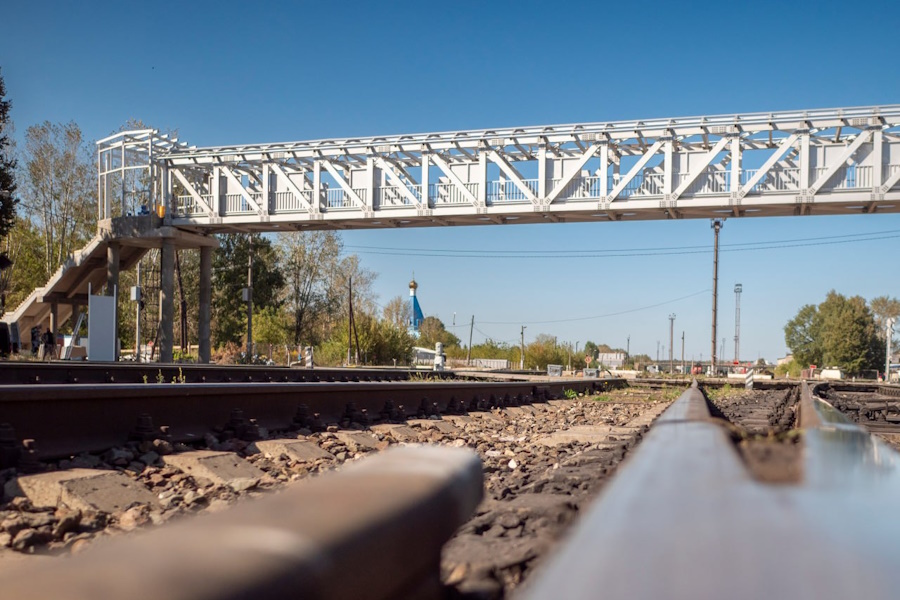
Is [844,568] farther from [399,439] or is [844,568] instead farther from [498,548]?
[399,439]

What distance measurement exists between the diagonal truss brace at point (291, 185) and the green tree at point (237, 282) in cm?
2520

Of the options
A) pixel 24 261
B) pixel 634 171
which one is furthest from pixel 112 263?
pixel 634 171

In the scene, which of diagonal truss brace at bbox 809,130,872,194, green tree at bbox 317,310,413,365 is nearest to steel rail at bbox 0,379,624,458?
diagonal truss brace at bbox 809,130,872,194

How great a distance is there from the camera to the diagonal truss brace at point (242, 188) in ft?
111

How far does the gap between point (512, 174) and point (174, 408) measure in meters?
25.5

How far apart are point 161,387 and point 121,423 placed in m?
0.49

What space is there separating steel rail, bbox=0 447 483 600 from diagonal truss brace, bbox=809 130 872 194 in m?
29.3

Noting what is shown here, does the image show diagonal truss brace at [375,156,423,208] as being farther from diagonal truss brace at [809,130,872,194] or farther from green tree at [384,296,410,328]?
green tree at [384,296,410,328]

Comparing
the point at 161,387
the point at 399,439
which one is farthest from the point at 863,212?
the point at 161,387

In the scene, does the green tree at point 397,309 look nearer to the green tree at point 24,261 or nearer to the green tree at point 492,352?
the green tree at point 492,352

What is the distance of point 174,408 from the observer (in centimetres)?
616

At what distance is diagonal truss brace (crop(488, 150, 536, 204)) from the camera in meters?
30.1

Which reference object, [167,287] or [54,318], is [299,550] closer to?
[54,318]

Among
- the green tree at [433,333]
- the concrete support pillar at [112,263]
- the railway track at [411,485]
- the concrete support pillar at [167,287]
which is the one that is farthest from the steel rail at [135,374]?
the green tree at [433,333]
